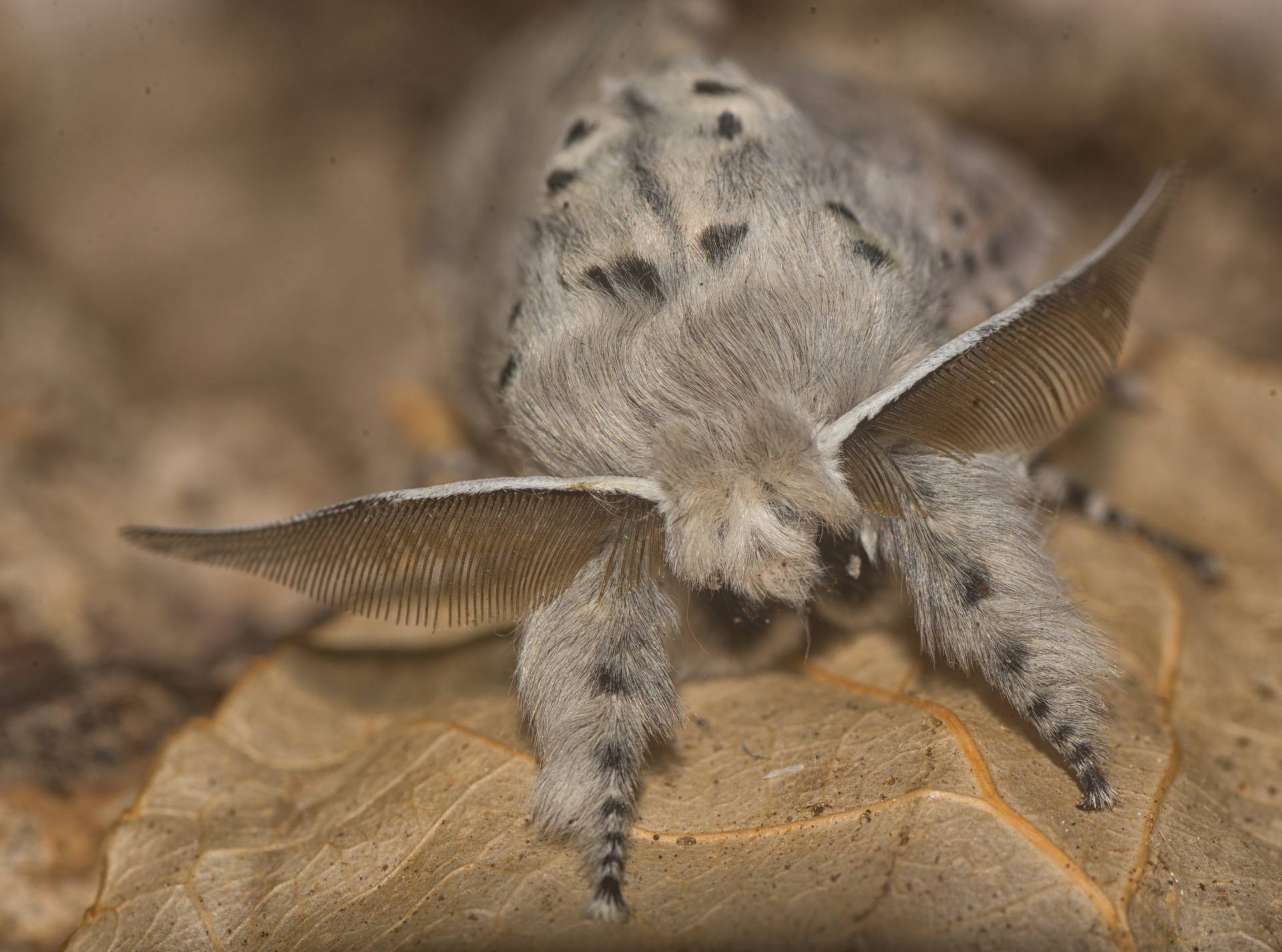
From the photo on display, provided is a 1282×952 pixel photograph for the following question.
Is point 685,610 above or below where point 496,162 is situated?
below

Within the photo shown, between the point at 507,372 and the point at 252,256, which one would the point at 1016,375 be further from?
the point at 252,256

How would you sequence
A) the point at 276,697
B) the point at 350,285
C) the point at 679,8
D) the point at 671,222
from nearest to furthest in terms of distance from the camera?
the point at 671,222 < the point at 276,697 < the point at 679,8 < the point at 350,285

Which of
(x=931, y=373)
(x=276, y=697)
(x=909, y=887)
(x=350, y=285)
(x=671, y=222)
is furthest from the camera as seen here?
(x=350, y=285)

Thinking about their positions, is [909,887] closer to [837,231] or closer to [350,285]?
[837,231]

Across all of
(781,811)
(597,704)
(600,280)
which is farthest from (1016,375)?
(597,704)

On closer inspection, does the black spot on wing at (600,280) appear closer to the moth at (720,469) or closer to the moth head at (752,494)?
the moth at (720,469)

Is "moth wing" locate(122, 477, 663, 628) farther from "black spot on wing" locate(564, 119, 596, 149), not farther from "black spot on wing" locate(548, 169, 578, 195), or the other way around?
"black spot on wing" locate(564, 119, 596, 149)

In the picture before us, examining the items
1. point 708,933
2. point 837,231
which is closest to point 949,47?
point 837,231
